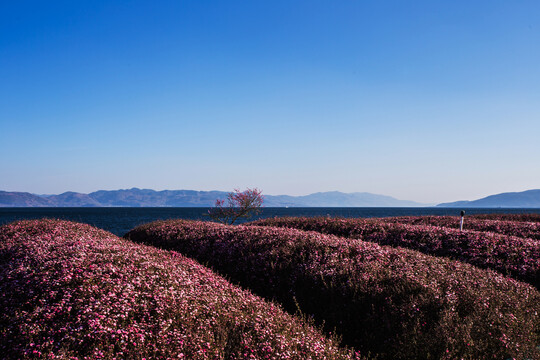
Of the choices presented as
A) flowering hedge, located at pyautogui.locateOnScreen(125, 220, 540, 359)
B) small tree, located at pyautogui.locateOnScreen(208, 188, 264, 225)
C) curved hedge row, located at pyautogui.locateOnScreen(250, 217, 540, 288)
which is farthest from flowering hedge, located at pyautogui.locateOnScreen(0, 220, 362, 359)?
small tree, located at pyautogui.locateOnScreen(208, 188, 264, 225)

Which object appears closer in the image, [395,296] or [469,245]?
[395,296]

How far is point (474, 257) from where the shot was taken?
42.2 ft

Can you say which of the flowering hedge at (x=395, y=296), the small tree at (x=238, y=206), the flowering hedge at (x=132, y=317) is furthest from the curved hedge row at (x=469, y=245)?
the small tree at (x=238, y=206)

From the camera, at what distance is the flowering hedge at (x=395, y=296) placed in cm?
665

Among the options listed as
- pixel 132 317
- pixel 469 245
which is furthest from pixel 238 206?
pixel 132 317

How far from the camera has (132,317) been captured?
20.0 ft

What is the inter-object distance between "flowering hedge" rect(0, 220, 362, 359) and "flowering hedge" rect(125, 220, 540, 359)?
5.98 feet

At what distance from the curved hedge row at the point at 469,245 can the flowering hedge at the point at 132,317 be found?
29.9ft

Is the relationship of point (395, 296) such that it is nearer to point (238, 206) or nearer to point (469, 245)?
point (469, 245)

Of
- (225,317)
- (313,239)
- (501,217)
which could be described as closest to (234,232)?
(313,239)

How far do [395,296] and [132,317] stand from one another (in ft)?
20.3

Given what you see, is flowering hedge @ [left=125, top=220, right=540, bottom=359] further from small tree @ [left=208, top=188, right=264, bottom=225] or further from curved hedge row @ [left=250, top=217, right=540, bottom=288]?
small tree @ [left=208, top=188, right=264, bottom=225]

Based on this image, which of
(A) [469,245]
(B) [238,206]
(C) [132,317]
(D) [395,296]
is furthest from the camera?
(B) [238,206]

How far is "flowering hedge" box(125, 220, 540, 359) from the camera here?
21.8 feet
